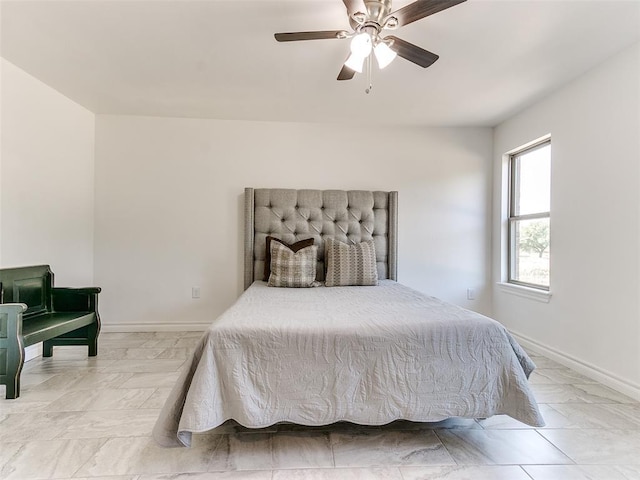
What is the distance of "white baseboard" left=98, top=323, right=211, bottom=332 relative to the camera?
3.36 metres

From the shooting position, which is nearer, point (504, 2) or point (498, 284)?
point (504, 2)

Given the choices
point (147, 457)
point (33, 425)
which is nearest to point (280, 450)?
point (147, 457)

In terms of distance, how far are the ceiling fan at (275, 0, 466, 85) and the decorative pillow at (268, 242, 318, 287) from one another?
5.64ft

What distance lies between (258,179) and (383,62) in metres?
2.05

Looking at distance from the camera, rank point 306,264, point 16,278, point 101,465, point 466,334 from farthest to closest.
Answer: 1. point 306,264
2. point 16,278
3. point 466,334
4. point 101,465

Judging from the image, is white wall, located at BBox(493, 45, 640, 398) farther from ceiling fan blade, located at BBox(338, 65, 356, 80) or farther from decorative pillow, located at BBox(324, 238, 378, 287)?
ceiling fan blade, located at BBox(338, 65, 356, 80)

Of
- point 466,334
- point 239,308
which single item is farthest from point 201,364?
point 466,334

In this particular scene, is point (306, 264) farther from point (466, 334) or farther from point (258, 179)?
point (466, 334)

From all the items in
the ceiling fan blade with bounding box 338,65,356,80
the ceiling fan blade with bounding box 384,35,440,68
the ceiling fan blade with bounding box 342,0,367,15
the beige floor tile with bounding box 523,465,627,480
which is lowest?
the beige floor tile with bounding box 523,465,627,480

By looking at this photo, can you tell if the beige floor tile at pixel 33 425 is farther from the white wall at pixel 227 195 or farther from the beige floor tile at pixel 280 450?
the white wall at pixel 227 195

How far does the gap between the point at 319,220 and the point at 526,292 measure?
83.2 inches

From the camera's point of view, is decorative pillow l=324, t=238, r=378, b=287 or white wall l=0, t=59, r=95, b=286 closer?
white wall l=0, t=59, r=95, b=286

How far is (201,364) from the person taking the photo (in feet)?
4.69

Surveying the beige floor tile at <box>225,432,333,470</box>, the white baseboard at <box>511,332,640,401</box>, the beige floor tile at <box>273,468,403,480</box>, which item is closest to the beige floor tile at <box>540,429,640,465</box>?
the white baseboard at <box>511,332,640,401</box>
